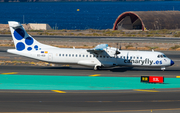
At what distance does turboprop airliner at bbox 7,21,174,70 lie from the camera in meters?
35.1

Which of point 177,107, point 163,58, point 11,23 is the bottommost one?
point 177,107

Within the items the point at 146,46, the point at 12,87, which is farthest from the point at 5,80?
the point at 146,46

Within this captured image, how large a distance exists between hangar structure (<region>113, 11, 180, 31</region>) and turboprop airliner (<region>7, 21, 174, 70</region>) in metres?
59.7

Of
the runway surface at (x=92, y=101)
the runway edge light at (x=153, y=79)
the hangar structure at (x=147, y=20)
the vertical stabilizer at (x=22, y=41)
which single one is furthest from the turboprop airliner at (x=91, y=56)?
the hangar structure at (x=147, y=20)

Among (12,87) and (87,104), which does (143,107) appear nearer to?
(87,104)

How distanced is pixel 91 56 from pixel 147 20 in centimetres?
6376

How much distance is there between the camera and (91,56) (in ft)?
117

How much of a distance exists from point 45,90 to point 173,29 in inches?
3179

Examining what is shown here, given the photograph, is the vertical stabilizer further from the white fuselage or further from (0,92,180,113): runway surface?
(0,92,180,113): runway surface

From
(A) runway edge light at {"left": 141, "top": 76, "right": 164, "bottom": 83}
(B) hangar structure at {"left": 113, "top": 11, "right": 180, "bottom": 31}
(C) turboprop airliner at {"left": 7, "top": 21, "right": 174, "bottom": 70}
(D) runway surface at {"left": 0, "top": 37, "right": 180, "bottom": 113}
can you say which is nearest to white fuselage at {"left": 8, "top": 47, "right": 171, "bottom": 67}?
(C) turboprop airliner at {"left": 7, "top": 21, "right": 174, "bottom": 70}

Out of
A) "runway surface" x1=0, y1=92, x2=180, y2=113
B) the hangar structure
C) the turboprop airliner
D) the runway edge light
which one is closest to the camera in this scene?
"runway surface" x1=0, y1=92, x2=180, y2=113

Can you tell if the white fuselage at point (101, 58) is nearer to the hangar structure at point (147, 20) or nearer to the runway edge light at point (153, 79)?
the runway edge light at point (153, 79)

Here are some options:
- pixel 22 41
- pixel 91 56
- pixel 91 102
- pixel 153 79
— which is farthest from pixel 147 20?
pixel 91 102

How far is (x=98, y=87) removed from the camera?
86.1ft
